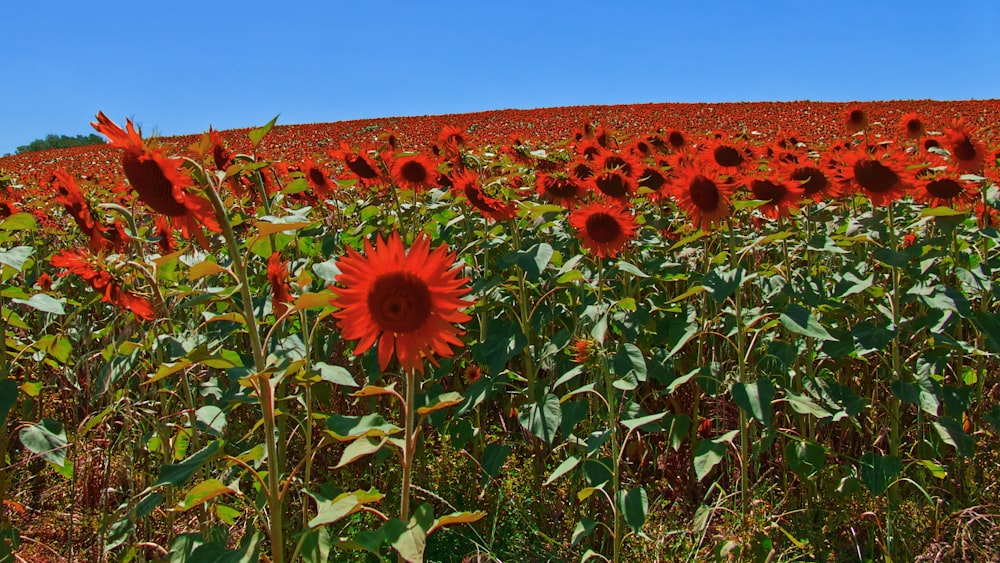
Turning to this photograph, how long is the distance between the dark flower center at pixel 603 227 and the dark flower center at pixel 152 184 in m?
1.63

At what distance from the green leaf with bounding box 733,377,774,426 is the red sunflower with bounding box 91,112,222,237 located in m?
1.55

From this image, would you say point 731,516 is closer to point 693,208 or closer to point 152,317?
point 693,208

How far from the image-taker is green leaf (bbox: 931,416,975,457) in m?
2.38

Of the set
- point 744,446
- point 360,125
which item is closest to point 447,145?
point 744,446

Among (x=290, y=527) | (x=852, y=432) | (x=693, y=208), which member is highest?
(x=693, y=208)

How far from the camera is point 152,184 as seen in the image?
139cm

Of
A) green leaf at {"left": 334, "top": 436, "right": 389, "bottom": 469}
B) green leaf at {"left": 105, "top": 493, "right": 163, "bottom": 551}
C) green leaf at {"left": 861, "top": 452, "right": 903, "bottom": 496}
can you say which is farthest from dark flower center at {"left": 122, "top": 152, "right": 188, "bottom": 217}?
green leaf at {"left": 861, "top": 452, "right": 903, "bottom": 496}

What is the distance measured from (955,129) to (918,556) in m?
1.84

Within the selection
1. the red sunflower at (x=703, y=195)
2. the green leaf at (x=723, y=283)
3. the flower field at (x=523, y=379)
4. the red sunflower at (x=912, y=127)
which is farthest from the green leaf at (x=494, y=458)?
the red sunflower at (x=912, y=127)

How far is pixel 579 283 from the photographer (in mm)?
2730

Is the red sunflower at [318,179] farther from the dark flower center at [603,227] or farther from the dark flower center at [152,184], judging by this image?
the dark flower center at [152,184]

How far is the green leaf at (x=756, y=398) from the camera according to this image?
2084mm

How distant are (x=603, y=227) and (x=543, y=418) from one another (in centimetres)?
82

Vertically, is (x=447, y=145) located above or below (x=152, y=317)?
above
